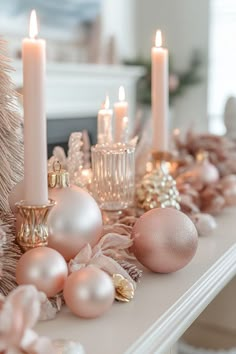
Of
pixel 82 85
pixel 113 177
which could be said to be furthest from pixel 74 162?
pixel 82 85

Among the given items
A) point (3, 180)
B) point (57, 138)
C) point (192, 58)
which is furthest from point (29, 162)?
point (192, 58)

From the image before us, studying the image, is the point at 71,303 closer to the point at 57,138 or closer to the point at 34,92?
the point at 34,92

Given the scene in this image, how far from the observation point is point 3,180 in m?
0.64

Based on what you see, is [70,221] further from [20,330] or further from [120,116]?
[120,116]

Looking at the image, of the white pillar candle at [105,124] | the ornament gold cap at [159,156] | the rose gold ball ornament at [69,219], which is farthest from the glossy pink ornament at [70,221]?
the ornament gold cap at [159,156]

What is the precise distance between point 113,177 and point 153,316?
0.25 metres

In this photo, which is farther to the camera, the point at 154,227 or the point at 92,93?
the point at 92,93

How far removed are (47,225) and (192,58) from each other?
11.0 ft

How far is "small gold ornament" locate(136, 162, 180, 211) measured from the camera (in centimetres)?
86

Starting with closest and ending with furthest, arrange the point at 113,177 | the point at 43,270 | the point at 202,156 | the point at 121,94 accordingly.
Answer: the point at 43,270, the point at 113,177, the point at 121,94, the point at 202,156

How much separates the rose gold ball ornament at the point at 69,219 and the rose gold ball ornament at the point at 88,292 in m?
0.07

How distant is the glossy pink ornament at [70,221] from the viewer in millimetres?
626

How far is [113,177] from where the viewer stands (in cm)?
78

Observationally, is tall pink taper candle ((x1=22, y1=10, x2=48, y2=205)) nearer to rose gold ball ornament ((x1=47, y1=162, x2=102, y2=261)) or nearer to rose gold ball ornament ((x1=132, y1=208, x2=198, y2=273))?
rose gold ball ornament ((x1=47, y1=162, x2=102, y2=261))
